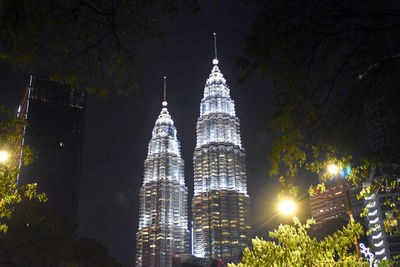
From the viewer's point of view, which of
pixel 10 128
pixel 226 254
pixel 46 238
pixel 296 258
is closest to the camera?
pixel 10 128

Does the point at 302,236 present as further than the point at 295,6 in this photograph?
Yes

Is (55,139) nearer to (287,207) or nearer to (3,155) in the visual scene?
(3,155)

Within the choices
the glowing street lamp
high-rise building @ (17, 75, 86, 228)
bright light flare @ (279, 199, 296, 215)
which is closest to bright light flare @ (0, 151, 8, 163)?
the glowing street lamp

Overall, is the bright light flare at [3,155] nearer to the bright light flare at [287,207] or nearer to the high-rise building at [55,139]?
the bright light flare at [287,207]

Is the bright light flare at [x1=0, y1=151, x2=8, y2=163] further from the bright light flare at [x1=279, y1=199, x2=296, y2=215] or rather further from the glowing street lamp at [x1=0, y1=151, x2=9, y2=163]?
the bright light flare at [x1=279, y1=199, x2=296, y2=215]

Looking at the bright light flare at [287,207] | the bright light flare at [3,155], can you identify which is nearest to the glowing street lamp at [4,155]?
the bright light flare at [3,155]

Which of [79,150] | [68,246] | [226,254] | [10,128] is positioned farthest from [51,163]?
[10,128]

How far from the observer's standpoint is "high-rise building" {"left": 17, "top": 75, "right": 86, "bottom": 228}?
15950 centimetres

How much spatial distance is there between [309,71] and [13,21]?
23.3ft

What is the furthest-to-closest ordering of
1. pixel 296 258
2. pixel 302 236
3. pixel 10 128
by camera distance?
1. pixel 302 236
2. pixel 296 258
3. pixel 10 128

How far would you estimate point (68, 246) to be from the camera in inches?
1918

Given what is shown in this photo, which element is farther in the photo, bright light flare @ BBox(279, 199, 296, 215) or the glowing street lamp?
bright light flare @ BBox(279, 199, 296, 215)

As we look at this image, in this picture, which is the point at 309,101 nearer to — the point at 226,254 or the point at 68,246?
the point at 68,246

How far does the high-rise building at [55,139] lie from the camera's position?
15950cm
